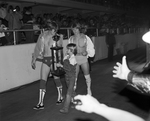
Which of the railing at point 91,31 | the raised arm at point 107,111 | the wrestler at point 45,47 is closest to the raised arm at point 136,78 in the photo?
the raised arm at point 107,111

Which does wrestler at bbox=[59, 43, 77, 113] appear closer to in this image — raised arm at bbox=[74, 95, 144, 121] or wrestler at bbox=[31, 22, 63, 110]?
wrestler at bbox=[31, 22, 63, 110]

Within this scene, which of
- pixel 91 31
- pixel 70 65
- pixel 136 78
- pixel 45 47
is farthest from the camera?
pixel 91 31

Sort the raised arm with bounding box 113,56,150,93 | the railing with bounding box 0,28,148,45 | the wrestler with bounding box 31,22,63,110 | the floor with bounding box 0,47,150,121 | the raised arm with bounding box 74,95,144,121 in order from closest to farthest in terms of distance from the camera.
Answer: the raised arm with bounding box 74,95,144,121, the raised arm with bounding box 113,56,150,93, the floor with bounding box 0,47,150,121, the wrestler with bounding box 31,22,63,110, the railing with bounding box 0,28,148,45

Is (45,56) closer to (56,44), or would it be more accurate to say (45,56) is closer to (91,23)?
(56,44)

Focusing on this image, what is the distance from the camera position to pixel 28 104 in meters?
5.75

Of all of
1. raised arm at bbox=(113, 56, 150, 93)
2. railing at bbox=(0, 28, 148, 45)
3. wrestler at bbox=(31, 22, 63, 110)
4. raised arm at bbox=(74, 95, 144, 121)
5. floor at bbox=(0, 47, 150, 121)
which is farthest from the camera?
railing at bbox=(0, 28, 148, 45)

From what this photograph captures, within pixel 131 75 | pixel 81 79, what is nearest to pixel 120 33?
pixel 81 79

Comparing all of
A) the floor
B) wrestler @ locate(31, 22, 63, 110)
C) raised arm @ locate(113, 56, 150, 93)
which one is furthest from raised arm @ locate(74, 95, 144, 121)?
wrestler @ locate(31, 22, 63, 110)

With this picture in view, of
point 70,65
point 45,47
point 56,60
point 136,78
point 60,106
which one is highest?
point 45,47

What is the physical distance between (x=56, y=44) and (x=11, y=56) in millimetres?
2700

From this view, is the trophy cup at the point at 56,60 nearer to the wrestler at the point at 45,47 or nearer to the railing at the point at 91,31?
the wrestler at the point at 45,47

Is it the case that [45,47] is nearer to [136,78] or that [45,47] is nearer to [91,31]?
[136,78]

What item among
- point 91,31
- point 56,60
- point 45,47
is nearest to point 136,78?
point 56,60

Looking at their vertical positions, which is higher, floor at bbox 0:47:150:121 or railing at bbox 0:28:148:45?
railing at bbox 0:28:148:45
